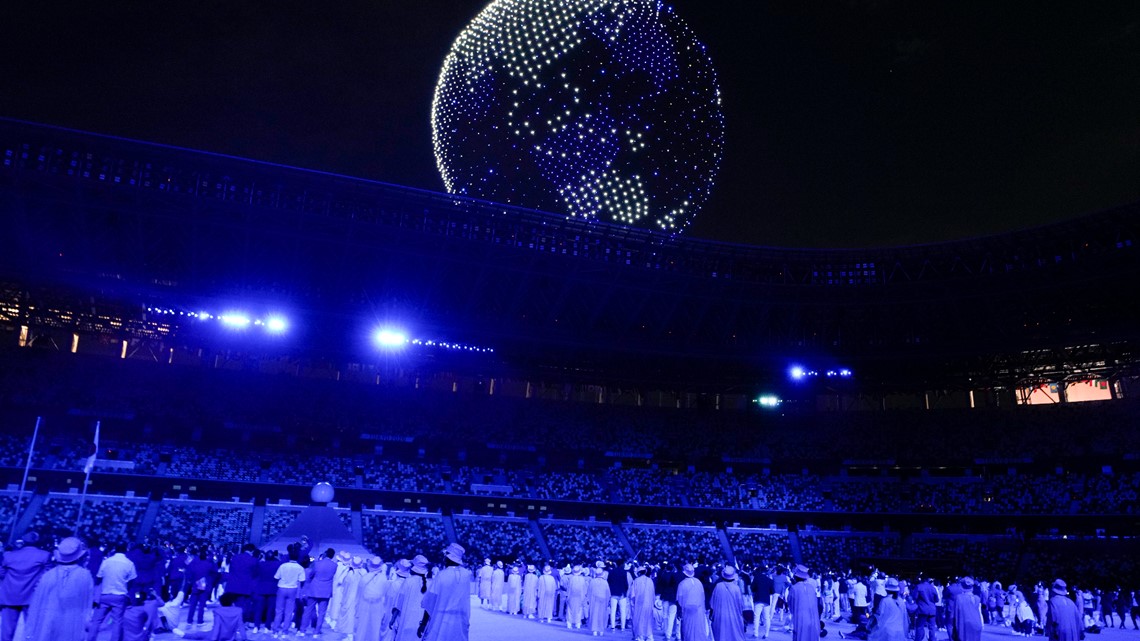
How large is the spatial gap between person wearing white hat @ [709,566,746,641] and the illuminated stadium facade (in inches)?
1039

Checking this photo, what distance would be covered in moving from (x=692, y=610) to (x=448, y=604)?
584 centimetres

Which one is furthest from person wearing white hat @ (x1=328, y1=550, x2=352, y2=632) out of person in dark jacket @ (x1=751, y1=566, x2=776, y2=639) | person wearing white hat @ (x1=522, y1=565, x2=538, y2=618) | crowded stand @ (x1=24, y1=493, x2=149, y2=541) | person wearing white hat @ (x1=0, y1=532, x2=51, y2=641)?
crowded stand @ (x1=24, y1=493, x2=149, y2=541)

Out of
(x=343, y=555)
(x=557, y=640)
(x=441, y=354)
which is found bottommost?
(x=557, y=640)

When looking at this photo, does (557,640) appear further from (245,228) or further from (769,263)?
(769,263)

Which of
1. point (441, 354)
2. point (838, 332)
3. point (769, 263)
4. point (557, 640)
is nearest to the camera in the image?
point (557, 640)

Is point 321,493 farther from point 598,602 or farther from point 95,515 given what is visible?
point 598,602

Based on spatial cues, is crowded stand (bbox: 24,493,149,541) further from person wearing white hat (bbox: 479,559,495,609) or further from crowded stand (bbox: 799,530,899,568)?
crowded stand (bbox: 799,530,899,568)

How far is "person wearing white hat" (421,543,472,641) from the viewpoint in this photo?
1051 cm

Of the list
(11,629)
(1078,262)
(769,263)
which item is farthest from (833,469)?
(11,629)

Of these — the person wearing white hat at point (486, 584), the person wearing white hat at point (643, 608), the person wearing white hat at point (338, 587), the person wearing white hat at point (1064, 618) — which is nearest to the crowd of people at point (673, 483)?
the person wearing white hat at point (486, 584)

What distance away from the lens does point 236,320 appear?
45594mm

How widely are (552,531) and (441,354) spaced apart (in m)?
12.8

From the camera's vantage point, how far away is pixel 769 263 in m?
41.9

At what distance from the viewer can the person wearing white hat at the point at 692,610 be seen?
14.6m
